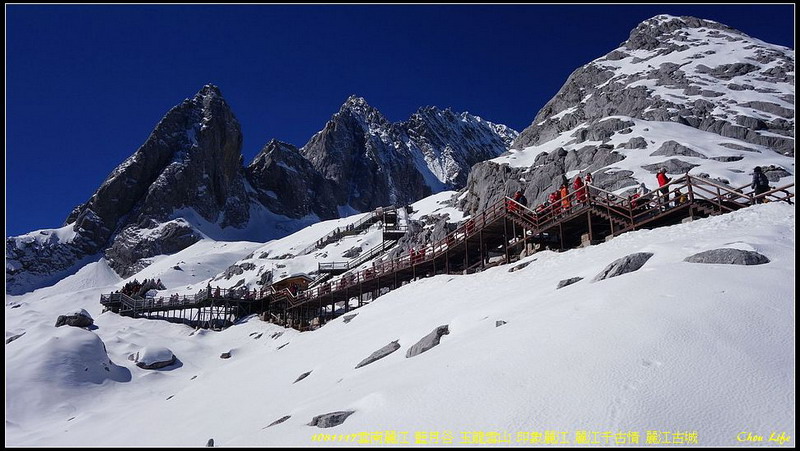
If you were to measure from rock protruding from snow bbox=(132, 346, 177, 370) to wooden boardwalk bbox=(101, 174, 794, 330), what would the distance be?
1005 centimetres

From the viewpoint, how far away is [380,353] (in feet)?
42.7

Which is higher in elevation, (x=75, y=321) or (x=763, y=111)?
(x=763, y=111)

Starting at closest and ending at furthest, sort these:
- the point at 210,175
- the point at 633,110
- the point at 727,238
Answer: the point at 727,238 → the point at 633,110 → the point at 210,175

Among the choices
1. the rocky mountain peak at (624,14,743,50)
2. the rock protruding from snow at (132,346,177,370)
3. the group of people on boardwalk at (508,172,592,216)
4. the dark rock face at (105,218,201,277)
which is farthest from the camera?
the dark rock face at (105,218,201,277)

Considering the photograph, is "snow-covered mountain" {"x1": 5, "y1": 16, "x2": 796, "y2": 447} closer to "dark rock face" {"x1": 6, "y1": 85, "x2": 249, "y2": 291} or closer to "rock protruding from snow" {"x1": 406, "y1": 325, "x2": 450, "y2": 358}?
"rock protruding from snow" {"x1": 406, "y1": 325, "x2": 450, "y2": 358}

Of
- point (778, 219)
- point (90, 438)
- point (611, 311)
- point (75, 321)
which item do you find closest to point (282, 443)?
point (611, 311)

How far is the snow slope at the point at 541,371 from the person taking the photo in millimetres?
5684

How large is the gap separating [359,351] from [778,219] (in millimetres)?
14125

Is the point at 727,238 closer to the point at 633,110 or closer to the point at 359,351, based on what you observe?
the point at 359,351

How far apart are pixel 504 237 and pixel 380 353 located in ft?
46.8

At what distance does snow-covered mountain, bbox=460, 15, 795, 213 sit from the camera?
156ft

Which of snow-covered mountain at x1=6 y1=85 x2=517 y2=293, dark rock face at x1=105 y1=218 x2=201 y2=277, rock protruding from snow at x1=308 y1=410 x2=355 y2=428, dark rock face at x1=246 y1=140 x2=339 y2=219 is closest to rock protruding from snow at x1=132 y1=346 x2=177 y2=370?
rock protruding from snow at x1=308 y1=410 x2=355 y2=428

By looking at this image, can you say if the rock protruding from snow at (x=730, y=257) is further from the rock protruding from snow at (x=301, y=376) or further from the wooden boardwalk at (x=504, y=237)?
the rock protruding from snow at (x=301, y=376)

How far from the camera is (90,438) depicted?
48.3 ft
